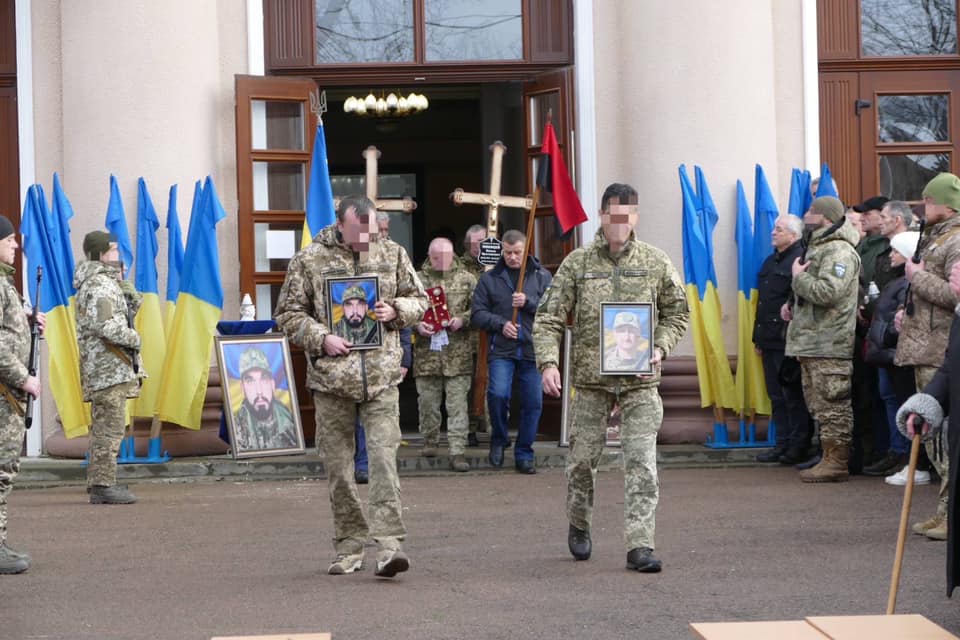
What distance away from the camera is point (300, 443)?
13.2 metres

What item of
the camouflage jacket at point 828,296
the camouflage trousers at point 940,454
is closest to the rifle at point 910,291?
the camouflage trousers at point 940,454

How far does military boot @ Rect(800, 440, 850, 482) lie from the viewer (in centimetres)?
1199

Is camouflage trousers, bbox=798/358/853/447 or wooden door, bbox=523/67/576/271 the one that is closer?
camouflage trousers, bbox=798/358/853/447

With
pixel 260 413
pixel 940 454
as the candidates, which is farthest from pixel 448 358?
pixel 940 454

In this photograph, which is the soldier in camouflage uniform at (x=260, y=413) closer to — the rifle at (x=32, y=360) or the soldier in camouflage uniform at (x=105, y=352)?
the soldier in camouflage uniform at (x=105, y=352)

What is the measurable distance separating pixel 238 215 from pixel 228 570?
5844 mm

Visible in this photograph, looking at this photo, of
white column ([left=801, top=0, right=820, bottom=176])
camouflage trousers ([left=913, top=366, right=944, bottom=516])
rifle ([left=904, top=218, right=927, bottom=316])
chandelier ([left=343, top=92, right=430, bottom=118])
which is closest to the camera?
camouflage trousers ([left=913, top=366, right=944, bottom=516])

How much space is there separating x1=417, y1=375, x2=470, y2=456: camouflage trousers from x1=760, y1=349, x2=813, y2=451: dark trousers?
2.53 meters

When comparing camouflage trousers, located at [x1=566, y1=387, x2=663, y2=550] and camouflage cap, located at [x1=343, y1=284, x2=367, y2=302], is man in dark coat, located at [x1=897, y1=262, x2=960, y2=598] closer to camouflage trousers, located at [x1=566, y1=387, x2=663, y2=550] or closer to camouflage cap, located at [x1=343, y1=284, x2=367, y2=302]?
camouflage trousers, located at [x1=566, y1=387, x2=663, y2=550]

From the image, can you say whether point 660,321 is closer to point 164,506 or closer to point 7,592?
point 7,592

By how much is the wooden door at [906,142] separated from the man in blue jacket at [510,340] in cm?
373

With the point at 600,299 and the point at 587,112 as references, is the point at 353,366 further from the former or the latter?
the point at 587,112

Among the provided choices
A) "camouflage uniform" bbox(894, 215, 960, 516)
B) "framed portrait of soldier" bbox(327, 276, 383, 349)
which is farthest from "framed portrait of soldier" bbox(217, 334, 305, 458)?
"camouflage uniform" bbox(894, 215, 960, 516)

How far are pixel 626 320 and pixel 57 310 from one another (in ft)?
21.3
